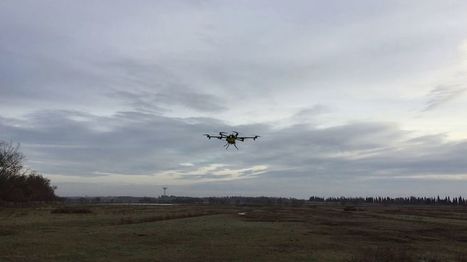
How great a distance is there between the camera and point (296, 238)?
37281mm

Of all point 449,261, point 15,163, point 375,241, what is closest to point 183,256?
point 449,261

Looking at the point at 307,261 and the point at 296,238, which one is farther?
the point at 296,238

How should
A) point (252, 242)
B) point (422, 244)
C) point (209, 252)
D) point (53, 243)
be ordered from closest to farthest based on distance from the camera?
1. point (209, 252)
2. point (53, 243)
3. point (252, 242)
4. point (422, 244)

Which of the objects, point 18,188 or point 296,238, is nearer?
point 296,238

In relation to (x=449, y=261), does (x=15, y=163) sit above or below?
above

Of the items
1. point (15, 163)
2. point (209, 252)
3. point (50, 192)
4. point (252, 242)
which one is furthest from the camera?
point (50, 192)

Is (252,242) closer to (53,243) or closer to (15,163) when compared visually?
(53,243)

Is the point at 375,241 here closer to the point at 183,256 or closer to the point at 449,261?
the point at 449,261

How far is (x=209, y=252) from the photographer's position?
1092 inches

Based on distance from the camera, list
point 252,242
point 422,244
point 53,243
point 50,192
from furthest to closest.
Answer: point 50,192
point 422,244
point 252,242
point 53,243

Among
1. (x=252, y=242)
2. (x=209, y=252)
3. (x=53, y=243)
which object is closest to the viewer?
(x=209, y=252)

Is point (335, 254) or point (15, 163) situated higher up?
point (15, 163)

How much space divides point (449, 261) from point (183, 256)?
12.6 meters

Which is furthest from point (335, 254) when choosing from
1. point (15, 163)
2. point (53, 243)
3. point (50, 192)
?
point (50, 192)
